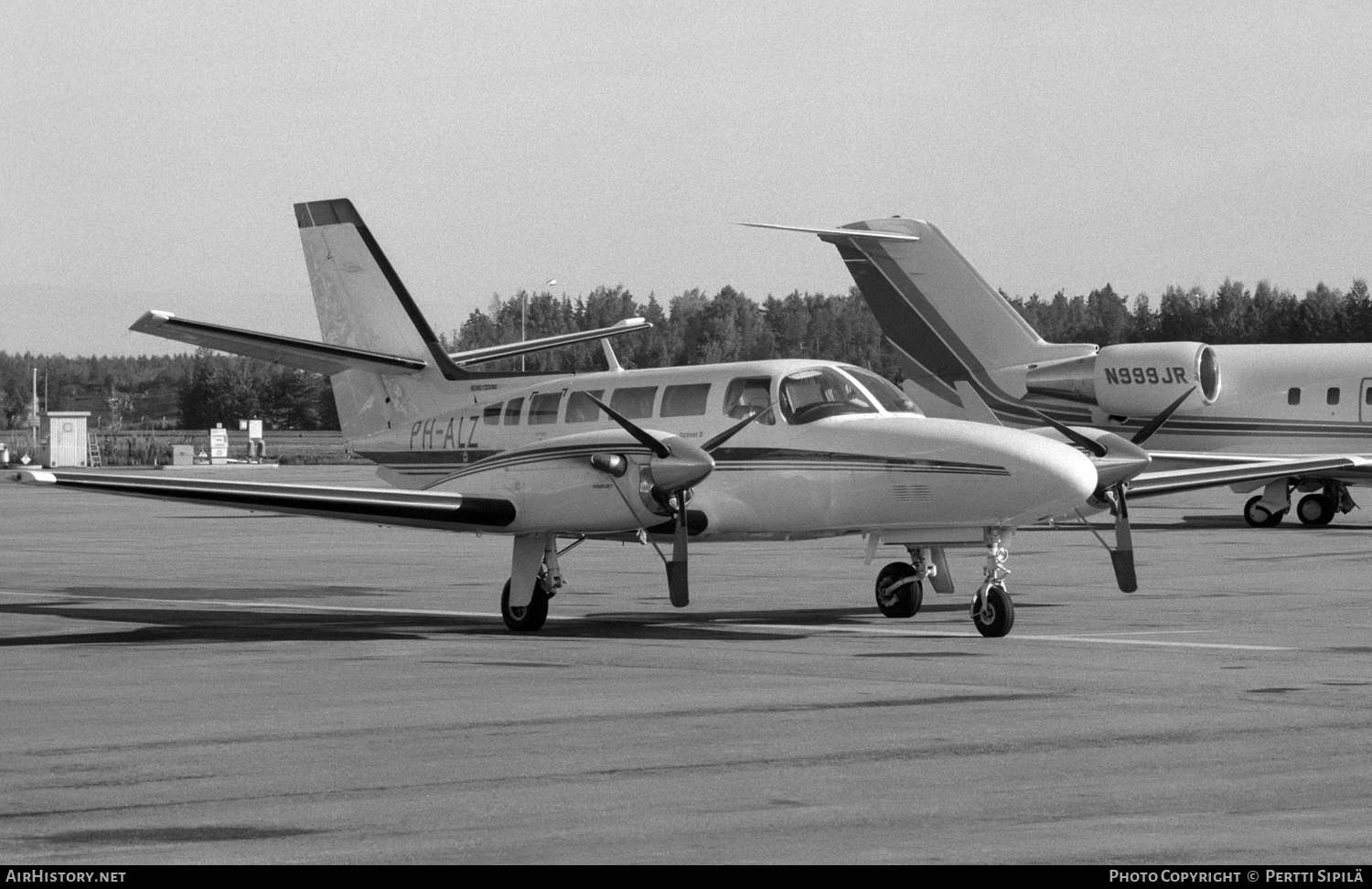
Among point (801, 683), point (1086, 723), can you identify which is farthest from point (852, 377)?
point (1086, 723)

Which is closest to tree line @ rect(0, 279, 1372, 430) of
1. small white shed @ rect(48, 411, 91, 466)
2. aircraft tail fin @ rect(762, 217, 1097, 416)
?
small white shed @ rect(48, 411, 91, 466)

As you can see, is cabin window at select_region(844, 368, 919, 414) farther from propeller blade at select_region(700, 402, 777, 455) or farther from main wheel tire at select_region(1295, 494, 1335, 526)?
main wheel tire at select_region(1295, 494, 1335, 526)

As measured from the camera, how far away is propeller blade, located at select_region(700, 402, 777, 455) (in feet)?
53.0

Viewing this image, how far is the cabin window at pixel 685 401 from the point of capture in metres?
16.8

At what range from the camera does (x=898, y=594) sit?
17234mm

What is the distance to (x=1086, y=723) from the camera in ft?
32.9

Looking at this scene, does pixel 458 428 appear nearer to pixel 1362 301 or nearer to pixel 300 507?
Answer: pixel 300 507

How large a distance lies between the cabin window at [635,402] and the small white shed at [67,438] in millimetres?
61259

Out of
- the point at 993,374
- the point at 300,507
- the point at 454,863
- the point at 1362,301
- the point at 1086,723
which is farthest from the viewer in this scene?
the point at 1362,301

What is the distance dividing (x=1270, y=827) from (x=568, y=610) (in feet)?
38.7

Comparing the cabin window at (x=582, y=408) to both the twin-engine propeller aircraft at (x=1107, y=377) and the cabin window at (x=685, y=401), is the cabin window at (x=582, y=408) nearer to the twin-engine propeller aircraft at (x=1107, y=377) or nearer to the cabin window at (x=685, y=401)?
the cabin window at (x=685, y=401)

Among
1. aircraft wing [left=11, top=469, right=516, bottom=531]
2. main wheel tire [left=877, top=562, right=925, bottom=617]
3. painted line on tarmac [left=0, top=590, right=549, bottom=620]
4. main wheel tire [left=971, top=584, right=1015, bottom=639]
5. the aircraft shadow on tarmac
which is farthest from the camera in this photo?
painted line on tarmac [left=0, top=590, right=549, bottom=620]

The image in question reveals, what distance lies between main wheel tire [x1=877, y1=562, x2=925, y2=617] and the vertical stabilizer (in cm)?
1692

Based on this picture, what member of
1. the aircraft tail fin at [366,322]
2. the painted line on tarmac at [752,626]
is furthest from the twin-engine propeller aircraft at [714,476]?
the aircraft tail fin at [366,322]
